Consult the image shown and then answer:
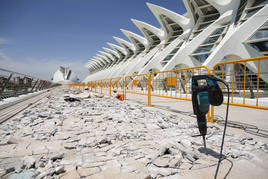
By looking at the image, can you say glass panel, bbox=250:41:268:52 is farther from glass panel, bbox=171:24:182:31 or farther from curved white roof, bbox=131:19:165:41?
curved white roof, bbox=131:19:165:41

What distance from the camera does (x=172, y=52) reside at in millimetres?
24844

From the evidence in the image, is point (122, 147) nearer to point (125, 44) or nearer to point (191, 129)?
point (191, 129)

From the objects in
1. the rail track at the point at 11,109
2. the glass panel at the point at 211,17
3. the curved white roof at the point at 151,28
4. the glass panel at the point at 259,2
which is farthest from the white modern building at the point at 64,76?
the glass panel at the point at 259,2

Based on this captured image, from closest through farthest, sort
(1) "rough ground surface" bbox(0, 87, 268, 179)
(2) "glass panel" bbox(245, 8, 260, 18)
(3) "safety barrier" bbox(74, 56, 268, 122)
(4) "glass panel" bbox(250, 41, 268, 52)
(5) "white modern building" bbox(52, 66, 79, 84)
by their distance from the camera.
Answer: (1) "rough ground surface" bbox(0, 87, 268, 179) < (3) "safety barrier" bbox(74, 56, 268, 122) < (4) "glass panel" bbox(250, 41, 268, 52) < (2) "glass panel" bbox(245, 8, 260, 18) < (5) "white modern building" bbox(52, 66, 79, 84)

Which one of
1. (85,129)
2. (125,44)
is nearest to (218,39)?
(85,129)

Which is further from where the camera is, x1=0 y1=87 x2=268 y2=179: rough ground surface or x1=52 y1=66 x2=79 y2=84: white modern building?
x1=52 y1=66 x2=79 y2=84: white modern building

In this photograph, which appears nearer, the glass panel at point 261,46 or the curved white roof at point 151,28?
the glass panel at point 261,46

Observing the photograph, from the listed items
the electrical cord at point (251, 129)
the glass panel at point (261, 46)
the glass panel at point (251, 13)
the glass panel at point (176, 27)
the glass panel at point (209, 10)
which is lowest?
the electrical cord at point (251, 129)

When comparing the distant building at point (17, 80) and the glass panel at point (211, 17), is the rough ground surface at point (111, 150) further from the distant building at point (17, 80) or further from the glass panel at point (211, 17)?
the glass panel at point (211, 17)

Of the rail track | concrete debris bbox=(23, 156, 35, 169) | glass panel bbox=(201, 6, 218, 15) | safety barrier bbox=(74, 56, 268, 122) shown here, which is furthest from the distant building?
glass panel bbox=(201, 6, 218, 15)

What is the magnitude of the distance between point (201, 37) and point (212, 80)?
19.5m

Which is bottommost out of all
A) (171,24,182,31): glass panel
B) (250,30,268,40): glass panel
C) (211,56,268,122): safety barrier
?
(211,56,268,122): safety barrier

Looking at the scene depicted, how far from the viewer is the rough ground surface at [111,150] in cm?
158

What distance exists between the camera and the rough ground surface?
1.58 m
